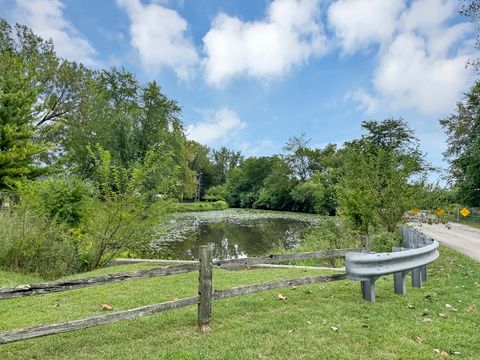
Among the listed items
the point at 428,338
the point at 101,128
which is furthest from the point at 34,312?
the point at 101,128

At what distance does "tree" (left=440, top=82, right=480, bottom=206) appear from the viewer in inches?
1039

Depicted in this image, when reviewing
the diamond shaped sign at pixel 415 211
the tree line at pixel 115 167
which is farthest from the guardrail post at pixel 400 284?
the diamond shaped sign at pixel 415 211

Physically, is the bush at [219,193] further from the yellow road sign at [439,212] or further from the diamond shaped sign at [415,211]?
the yellow road sign at [439,212]

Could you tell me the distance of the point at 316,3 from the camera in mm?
12242

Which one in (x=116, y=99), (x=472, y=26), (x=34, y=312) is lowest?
(x=34, y=312)

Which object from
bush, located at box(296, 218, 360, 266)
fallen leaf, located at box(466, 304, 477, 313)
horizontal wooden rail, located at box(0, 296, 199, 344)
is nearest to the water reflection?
bush, located at box(296, 218, 360, 266)

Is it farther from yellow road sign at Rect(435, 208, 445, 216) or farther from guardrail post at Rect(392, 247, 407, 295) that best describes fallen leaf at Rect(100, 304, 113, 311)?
yellow road sign at Rect(435, 208, 445, 216)

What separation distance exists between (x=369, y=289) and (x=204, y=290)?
273 centimetres

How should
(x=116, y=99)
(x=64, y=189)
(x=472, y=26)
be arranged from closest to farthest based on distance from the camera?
(x=64, y=189), (x=472, y=26), (x=116, y=99)

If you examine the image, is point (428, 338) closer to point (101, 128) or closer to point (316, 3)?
point (316, 3)

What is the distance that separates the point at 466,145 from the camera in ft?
108

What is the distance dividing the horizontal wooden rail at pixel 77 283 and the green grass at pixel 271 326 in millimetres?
665

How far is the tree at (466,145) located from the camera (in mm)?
26391

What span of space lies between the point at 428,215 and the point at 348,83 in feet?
21.0
